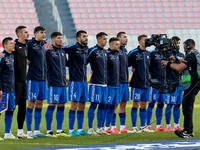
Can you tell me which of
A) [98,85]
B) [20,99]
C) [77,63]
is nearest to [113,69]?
[98,85]

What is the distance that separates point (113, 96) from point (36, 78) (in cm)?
174

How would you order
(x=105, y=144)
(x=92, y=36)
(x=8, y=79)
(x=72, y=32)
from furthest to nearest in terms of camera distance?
(x=72, y=32), (x=92, y=36), (x=8, y=79), (x=105, y=144)

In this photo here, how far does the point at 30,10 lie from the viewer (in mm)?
26391

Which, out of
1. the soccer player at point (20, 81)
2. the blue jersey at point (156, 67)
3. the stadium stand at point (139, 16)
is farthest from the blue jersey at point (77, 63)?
the stadium stand at point (139, 16)

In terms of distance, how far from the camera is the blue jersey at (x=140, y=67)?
9125 millimetres

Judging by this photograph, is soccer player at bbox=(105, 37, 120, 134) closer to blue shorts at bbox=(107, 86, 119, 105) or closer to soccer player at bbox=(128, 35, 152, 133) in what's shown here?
blue shorts at bbox=(107, 86, 119, 105)

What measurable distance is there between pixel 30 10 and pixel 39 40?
19.1 m

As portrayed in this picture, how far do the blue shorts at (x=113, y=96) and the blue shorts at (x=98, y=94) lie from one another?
0.56ft

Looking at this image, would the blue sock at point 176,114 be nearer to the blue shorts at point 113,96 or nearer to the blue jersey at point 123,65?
the blue jersey at point 123,65

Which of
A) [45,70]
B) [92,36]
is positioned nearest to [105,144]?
[45,70]

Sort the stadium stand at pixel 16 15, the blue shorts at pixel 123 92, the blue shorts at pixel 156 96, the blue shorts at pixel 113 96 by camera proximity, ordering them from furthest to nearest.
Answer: the stadium stand at pixel 16 15, the blue shorts at pixel 156 96, the blue shorts at pixel 123 92, the blue shorts at pixel 113 96

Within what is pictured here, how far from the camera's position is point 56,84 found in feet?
26.4

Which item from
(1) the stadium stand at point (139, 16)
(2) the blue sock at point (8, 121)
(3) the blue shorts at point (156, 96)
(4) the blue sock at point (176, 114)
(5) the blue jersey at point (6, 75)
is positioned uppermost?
(1) the stadium stand at point (139, 16)

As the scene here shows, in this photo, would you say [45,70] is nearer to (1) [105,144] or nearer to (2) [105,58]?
(2) [105,58]
